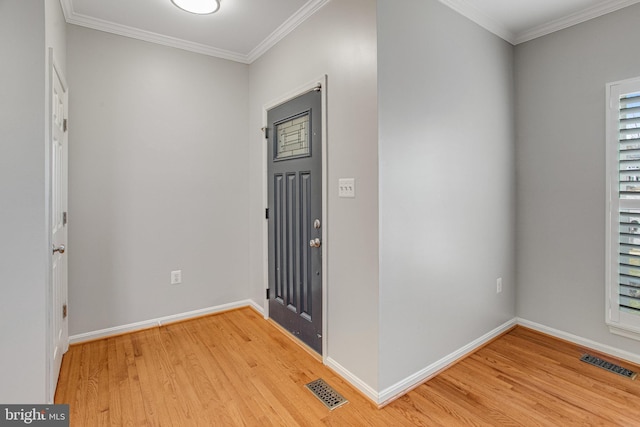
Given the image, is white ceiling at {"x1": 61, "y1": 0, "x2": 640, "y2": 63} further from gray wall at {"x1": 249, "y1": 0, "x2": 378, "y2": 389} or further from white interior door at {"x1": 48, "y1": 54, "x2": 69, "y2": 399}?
white interior door at {"x1": 48, "y1": 54, "x2": 69, "y2": 399}

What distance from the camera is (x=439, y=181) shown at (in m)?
2.24

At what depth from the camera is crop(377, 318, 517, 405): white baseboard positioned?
1.95 meters

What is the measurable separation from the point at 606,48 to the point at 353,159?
2153 mm

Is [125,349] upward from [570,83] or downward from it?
downward

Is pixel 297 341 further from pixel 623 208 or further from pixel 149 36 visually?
pixel 149 36

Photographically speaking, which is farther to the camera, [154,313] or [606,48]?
[154,313]

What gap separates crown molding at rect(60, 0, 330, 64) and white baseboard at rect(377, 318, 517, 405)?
101 inches

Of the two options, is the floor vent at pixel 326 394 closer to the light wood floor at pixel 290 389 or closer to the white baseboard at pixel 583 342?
the light wood floor at pixel 290 389

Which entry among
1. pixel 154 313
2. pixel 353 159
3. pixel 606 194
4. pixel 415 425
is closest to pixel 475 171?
pixel 606 194

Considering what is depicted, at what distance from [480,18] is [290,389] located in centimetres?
302

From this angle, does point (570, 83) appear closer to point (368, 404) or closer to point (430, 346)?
point (430, 346)

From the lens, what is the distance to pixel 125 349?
2.56 metres

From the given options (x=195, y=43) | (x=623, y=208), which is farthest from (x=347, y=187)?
(x=195, y=43)

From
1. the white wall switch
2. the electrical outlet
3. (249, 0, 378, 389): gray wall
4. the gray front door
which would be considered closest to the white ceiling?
(249, 0, 378, 389): gray wall
